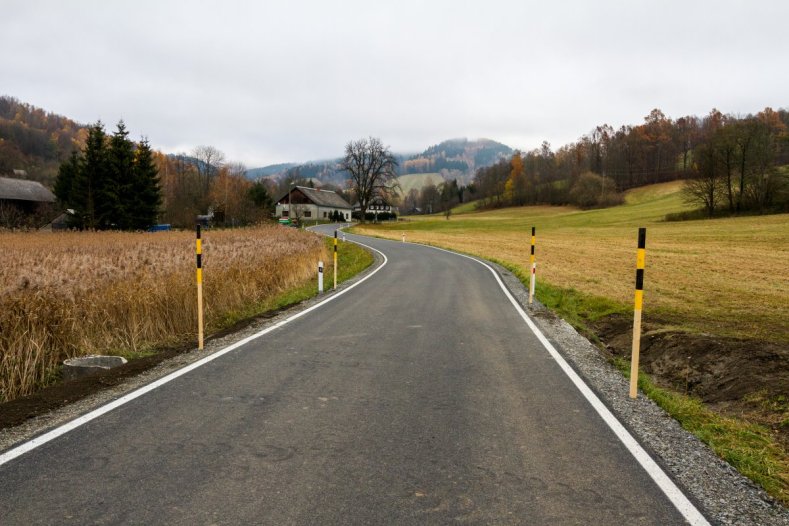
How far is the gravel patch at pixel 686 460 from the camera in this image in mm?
3172

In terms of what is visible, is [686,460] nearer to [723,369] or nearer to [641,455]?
[641,455]

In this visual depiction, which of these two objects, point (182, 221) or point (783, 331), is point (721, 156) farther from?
point (182, 221)

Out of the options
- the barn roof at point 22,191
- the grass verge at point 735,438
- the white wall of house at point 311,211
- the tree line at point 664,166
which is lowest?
the grass verge at point 735,438

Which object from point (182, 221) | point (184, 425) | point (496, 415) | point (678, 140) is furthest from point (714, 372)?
point (678, 140)

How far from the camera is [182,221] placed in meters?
55.4

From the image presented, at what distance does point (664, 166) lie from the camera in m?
102

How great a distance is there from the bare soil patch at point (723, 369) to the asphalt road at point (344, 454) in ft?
5.96

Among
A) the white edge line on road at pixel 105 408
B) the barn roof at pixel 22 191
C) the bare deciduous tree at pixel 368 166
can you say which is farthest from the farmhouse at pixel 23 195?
the white edge line on road at pixel 105 408

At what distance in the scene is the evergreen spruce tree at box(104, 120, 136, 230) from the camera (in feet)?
134

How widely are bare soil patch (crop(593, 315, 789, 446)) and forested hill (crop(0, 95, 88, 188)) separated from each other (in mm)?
90002

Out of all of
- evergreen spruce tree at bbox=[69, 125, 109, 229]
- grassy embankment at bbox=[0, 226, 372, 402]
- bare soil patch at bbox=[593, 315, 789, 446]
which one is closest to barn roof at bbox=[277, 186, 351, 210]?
evergreen spruce tree at bbox=[69, 125, 109, 229]

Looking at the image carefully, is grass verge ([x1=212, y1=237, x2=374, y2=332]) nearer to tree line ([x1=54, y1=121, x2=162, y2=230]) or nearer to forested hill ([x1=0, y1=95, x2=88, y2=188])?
tree line ([x1=54, y1=121, x2=162, y2=230])

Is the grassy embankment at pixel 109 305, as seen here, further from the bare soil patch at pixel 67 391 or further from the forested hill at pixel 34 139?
the forested hill at pixel 34 139

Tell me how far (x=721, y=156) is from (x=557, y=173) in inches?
2512
